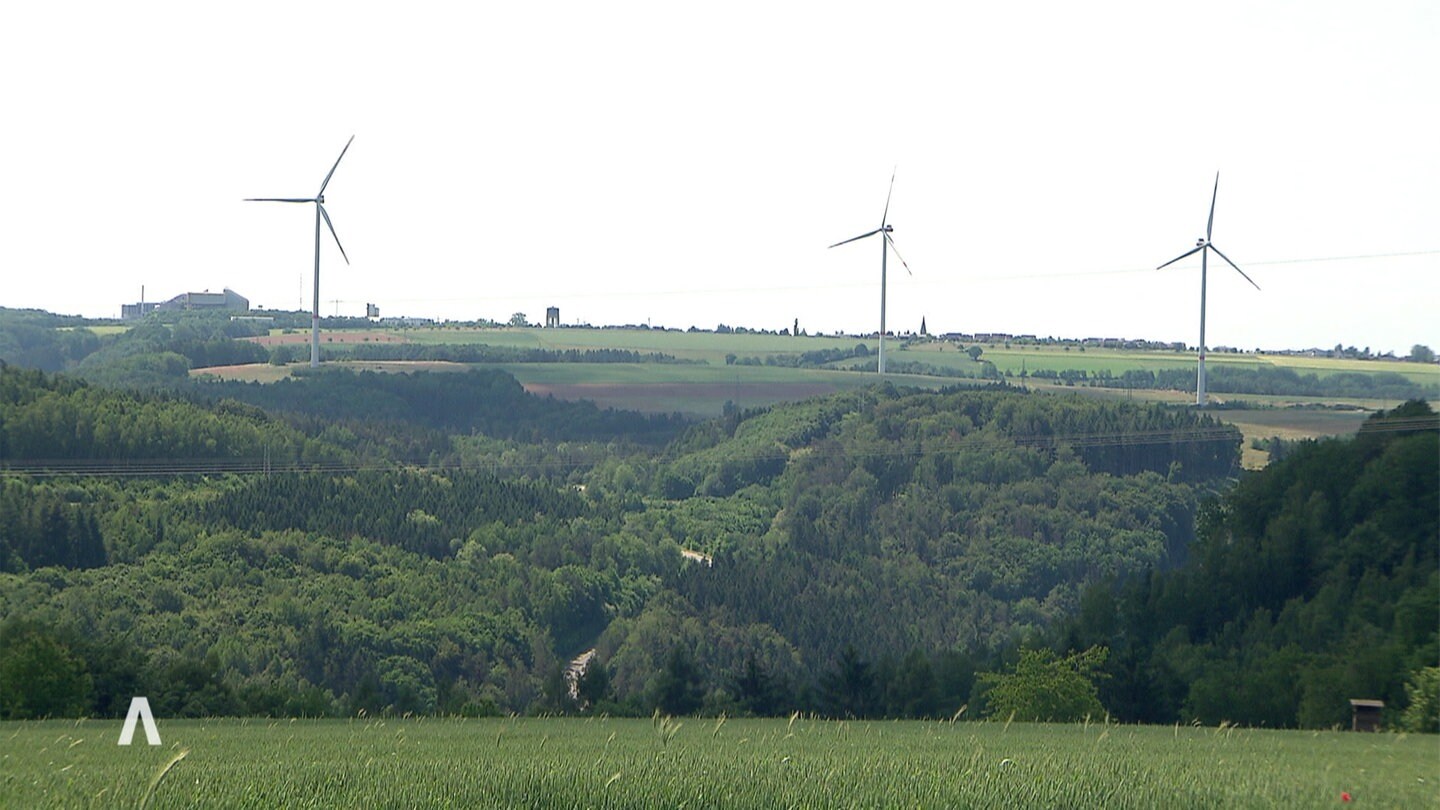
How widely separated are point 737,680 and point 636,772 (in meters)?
96.6

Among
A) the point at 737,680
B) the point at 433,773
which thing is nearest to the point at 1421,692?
the point at 737,680

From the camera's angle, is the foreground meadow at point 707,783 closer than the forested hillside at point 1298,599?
Yes

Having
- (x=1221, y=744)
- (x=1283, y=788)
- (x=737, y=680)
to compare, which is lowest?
(x=737, y=680)

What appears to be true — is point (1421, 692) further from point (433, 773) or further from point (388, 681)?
point (388, 681)

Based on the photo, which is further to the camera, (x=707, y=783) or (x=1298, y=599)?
(x=1298, y=599)

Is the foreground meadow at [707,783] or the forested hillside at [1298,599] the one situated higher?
the foreground meadow at [707,783]

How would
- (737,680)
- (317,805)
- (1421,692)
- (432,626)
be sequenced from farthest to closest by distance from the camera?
(432,626)
(737,680)
(1421,692)
(317,805)

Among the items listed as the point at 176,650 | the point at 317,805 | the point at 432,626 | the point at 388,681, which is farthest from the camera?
the point at 432,626

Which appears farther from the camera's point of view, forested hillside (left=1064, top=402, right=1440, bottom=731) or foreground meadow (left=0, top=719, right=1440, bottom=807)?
forested hillside (left=1064, top=402, right=1440, bottom=731)

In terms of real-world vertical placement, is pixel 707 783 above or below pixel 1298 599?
above

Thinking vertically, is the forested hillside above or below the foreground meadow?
below

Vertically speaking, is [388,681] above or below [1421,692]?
below

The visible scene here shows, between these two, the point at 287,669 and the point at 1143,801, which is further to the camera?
the point at 287,669

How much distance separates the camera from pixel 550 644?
19775cm
